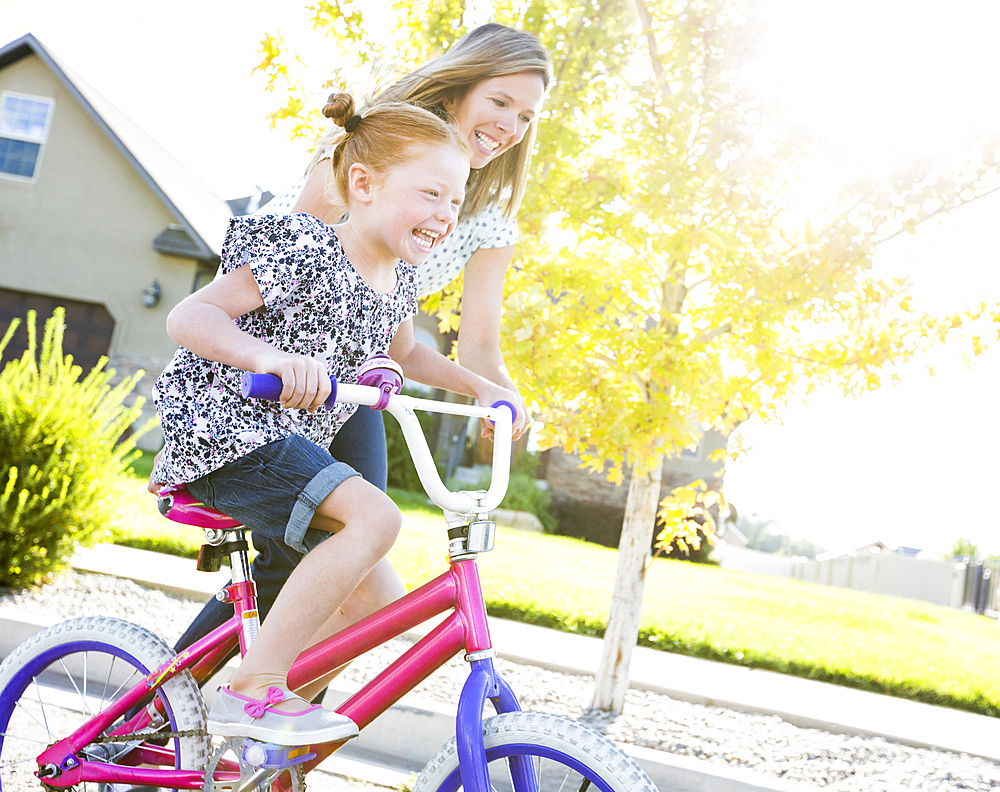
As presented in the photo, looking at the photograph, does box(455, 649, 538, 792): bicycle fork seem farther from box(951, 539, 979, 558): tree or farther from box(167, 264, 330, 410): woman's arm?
box(951, 539, 979, 558): tree

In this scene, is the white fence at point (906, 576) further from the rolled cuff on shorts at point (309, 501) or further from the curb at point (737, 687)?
the rolled cuff on shorts at point (309, 501)

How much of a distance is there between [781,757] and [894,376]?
1.68m

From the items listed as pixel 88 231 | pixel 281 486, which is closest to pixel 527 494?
pixel 88 231

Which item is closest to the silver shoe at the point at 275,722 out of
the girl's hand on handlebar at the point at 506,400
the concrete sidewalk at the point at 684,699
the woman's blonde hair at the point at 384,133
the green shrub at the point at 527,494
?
the girl's hand on handlebar at the point at 506,400

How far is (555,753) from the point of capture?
149 centimetres

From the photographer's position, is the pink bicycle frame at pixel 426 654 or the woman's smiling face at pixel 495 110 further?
the woman's smiling face at pixel 495 110

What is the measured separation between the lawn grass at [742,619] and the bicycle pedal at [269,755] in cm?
390

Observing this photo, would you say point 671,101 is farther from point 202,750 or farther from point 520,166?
point 202,750

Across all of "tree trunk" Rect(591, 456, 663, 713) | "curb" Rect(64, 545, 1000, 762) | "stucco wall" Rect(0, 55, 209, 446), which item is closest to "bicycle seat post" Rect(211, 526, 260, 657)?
"tree trunk" Rect(591, 456, 663, 713)

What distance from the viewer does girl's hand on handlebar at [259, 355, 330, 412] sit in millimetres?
1426

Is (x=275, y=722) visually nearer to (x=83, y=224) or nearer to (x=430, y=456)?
(x=430, y=456)

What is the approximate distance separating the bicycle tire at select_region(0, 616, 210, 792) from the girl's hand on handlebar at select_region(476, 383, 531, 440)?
3.13ft

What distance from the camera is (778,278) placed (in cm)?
346

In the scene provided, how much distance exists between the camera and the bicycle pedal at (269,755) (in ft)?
5.29
